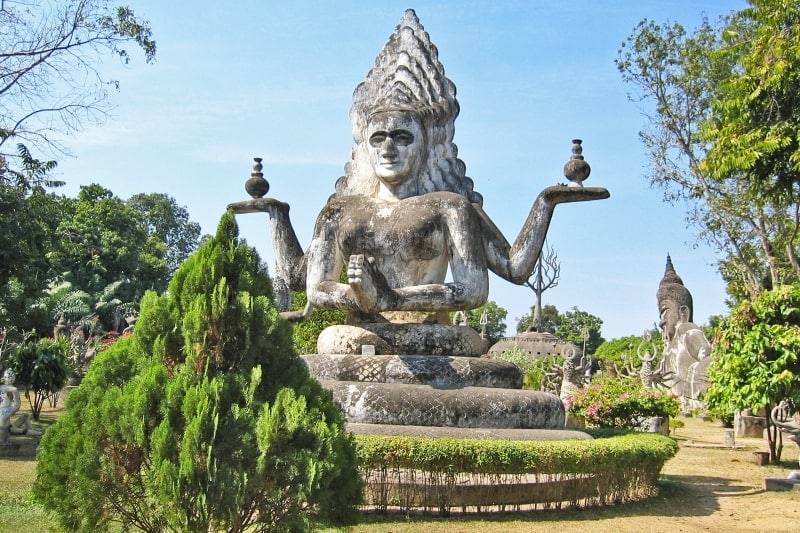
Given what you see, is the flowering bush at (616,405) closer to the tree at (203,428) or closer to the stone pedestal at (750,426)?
the stone pedestal at (750,426)

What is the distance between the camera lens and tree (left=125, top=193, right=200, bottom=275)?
2446 inches

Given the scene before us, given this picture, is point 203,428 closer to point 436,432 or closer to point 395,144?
point 436,432

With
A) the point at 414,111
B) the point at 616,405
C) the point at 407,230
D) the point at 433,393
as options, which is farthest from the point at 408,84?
the point at 616,405

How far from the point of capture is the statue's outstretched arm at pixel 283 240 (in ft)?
31.2

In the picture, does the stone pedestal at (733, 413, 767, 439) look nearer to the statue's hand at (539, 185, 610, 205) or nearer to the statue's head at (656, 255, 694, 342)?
the statue's hand at (539, 185, 610, 205)

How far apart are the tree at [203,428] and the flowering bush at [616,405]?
992 cm

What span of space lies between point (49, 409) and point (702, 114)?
67.0 feet

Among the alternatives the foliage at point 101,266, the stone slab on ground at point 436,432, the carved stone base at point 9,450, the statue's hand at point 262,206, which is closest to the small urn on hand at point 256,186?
the statue's hand at point 262,206

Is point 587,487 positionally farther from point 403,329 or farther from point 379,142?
point 379,142

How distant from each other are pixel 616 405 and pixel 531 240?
5.96 m

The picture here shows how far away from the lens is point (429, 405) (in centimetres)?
759

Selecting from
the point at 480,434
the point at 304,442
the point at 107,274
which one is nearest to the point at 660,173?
the point at 480,434

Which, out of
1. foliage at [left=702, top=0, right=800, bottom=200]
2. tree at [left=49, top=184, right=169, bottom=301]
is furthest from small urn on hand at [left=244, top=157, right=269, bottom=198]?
tree at [left=49, top=184, right=169, bottom=301]

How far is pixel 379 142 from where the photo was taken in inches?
363
